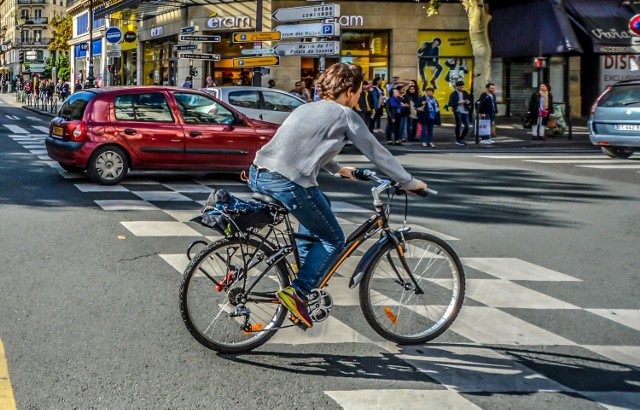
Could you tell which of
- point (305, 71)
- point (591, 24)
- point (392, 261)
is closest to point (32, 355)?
point (392, 261)

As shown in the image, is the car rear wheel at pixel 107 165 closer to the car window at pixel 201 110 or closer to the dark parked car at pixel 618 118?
the car window at pixel 201 110

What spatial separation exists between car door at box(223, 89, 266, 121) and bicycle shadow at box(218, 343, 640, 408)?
13.9 meters

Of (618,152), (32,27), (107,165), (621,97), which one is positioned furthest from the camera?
(32,27)

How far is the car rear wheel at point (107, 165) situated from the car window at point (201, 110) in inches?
44.9

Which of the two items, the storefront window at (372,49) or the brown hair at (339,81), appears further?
the storefront window at (372,49)

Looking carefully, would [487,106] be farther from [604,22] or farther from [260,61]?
[604,22]

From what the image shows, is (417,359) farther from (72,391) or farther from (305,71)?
(305,71)

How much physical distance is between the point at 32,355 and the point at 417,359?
2.10 meters

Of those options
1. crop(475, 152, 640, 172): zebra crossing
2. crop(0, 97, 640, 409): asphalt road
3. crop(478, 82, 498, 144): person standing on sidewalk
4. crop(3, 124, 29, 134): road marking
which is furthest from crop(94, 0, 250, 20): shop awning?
crop(0, 97, 640, 409): asphalt road

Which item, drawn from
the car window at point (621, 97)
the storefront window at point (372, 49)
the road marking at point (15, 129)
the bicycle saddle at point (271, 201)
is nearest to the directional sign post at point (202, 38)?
the road marking at point (15, 129)

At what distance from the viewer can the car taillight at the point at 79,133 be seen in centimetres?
1327

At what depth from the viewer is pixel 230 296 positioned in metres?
5.11

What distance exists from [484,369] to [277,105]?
48.0 feet

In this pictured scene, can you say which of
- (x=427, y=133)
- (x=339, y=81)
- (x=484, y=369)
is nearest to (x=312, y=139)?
(x=339, y=81)
